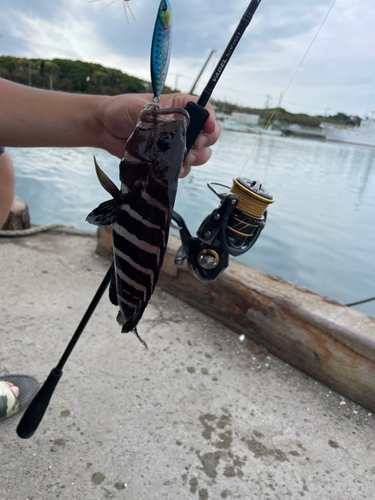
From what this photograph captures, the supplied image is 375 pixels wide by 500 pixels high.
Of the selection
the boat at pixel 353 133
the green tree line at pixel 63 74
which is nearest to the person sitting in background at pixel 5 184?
the green tree line at pixel 63 74

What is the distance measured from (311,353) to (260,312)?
1.45 ft

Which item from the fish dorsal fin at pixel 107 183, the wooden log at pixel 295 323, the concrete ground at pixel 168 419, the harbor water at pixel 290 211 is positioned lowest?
the harbor water at pixel 290 211

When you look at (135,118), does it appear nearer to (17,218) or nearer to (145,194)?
(145,194)

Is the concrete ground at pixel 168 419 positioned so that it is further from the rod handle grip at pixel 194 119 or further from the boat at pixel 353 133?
the boat at pixel 353 133

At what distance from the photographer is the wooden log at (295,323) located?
2.31m

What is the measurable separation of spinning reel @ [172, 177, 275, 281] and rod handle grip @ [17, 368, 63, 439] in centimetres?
74

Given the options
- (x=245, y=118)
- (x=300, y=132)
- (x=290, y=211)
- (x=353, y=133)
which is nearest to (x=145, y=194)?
(x=290, y=211)

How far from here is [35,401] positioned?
60.7 inches

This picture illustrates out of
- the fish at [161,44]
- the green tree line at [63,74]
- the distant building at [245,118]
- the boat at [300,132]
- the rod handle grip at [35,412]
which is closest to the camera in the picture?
→ the fish at [161,44]

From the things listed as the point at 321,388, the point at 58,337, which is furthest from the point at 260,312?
the point at 58,337

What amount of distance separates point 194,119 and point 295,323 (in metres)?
1.83

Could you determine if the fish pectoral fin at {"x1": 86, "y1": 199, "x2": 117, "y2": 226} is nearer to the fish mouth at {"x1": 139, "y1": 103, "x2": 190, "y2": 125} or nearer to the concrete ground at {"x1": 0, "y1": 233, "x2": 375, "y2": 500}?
the fish mouth at {"x1": 139, "y1": 103, "x2": 190, "y2": 125}

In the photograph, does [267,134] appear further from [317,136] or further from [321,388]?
[321,388]

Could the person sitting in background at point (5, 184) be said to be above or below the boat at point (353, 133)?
below
